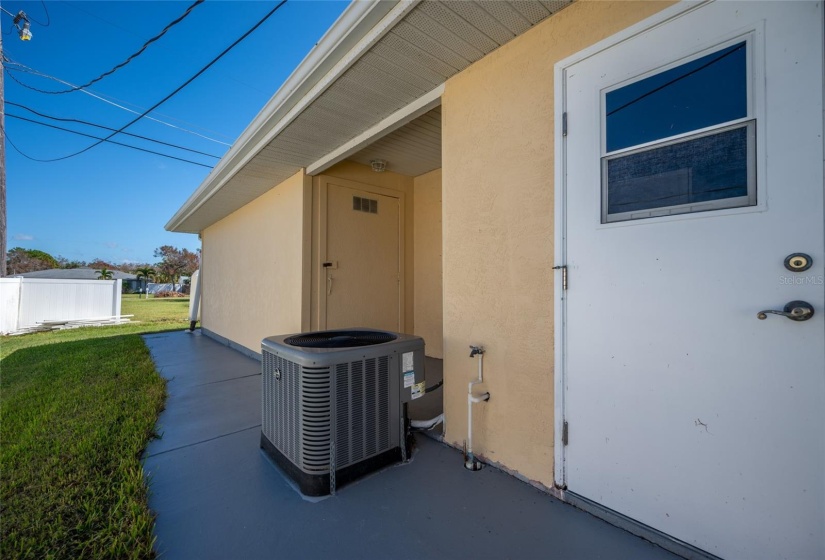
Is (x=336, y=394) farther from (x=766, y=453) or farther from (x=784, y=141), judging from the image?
(x=784, y=141)

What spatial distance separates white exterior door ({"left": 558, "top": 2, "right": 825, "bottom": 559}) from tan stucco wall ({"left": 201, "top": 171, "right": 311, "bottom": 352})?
3220mm

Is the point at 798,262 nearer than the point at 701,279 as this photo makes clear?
Yes

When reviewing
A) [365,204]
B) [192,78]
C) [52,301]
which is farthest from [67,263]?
[365,204]

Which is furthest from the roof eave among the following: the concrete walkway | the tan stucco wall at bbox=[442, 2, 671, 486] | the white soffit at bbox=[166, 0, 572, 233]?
the concrete walkway

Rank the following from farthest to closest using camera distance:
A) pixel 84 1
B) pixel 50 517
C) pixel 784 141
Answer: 1. pixel 84 1
2. pixel 50 517
3. pixel 784 141

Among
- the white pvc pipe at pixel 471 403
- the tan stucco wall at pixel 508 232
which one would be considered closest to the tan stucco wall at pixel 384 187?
the tan stucco wall at pixel 508 232

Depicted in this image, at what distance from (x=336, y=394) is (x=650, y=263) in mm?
1647

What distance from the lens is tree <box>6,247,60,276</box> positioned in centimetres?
2778

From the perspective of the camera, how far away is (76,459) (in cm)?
198

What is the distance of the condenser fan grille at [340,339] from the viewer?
1983 millimetres

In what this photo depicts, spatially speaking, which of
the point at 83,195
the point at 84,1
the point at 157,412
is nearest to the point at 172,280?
the point at 83,195

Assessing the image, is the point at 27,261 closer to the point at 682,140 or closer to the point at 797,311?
the point at 682,140

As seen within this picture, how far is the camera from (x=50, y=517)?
149cm

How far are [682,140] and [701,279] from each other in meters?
0.58
